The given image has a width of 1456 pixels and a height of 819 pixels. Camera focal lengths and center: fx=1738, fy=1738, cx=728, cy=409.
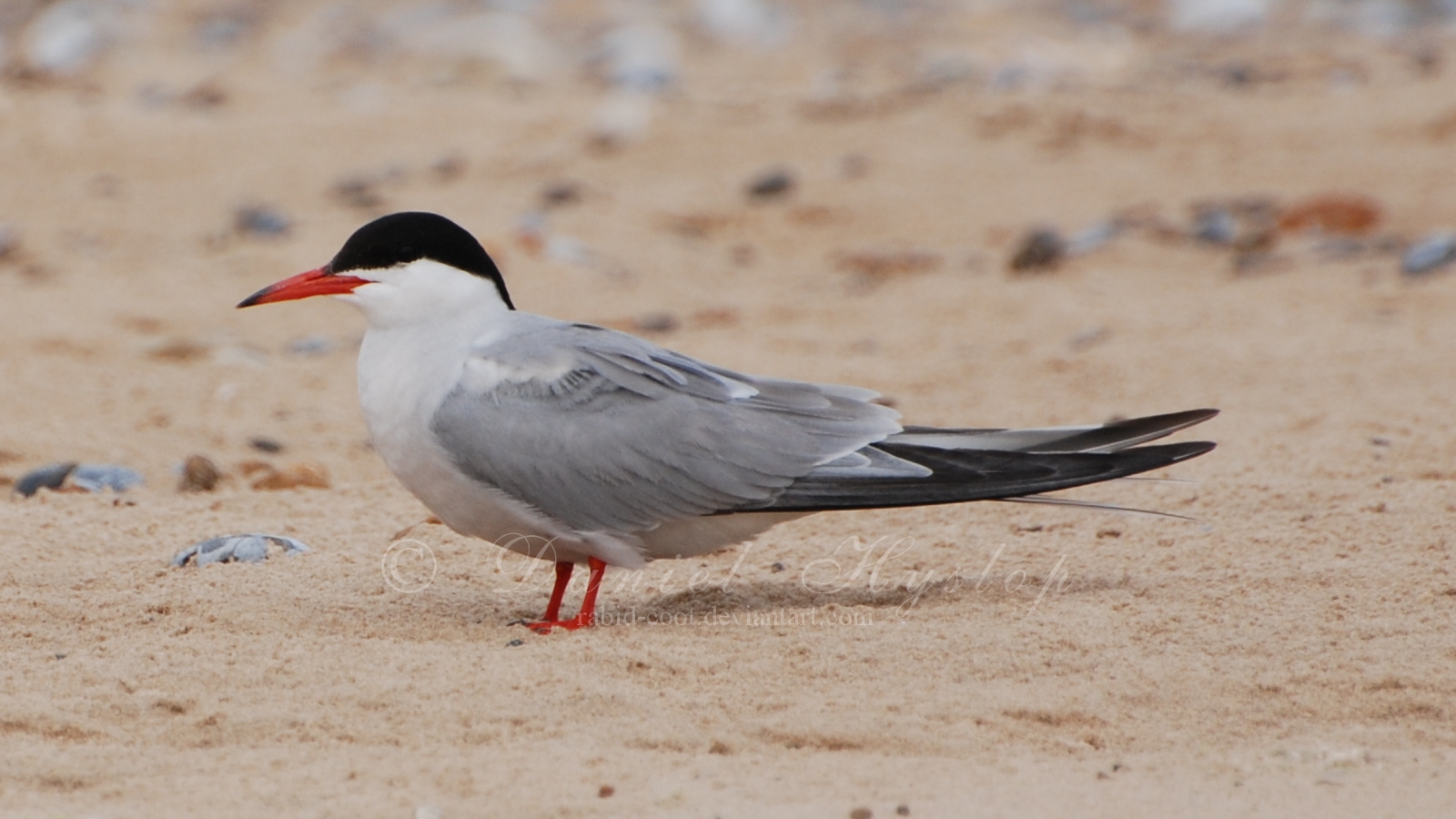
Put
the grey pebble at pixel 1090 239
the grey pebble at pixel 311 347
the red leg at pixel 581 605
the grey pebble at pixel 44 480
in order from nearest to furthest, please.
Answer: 1. the red leg at pixel 581 605
2. the grey pebble at pixel 44 480
3. the grey pebble at pixel 311 347
4. the grey pebble at pixel 1090 239

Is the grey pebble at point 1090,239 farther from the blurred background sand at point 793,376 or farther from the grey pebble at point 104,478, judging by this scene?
the grey pebble at point 104,478

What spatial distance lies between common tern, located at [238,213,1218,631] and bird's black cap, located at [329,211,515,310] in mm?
195

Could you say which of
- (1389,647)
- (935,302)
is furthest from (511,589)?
(935,302)

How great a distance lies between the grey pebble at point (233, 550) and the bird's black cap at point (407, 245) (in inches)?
28.5

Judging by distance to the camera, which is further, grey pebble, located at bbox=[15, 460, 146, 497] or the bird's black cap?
grey pebble, located at bbox=[15, 460, 146, 497]

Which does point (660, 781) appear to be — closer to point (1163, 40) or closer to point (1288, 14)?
point (1163, 40)

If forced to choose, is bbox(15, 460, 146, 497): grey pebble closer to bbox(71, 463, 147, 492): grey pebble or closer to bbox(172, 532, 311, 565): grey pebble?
bbox(71, 463, 147, 492): grey pebble

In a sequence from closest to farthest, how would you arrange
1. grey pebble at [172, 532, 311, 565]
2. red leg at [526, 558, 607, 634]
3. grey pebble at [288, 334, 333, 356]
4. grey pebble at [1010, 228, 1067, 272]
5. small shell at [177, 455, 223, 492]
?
red leg at [526, 558, 607, 634] < grey pebble at [172, 532, 311, 565] < small shell at [177, 455, 223, 492] < grey pebble at [288, 334, 333, 356] < grey pebble at [1010, 228, 1067, 272]

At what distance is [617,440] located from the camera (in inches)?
151

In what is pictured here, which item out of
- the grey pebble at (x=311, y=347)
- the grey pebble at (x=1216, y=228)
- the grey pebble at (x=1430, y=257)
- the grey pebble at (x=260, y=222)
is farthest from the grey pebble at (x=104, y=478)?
the grey pebble at (x=1216, y=228)

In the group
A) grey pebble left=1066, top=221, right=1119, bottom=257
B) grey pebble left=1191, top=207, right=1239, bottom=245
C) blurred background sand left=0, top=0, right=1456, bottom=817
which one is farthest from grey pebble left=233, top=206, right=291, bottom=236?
grey pebble left=1191, top=207, right=1239, bottom=245

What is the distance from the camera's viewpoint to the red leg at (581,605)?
148 inches

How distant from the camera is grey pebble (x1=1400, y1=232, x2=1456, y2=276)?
25.3 feet

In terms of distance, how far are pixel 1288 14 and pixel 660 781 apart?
1765 cm
